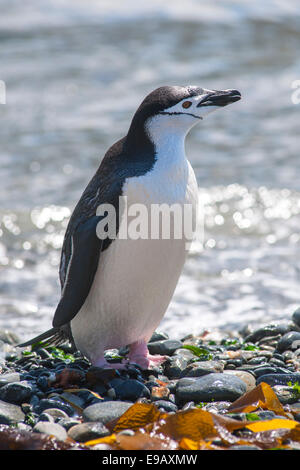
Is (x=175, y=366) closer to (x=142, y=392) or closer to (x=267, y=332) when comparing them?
(x=142, y=392)

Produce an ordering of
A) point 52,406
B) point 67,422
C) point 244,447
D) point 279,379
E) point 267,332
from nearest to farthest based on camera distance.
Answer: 1. point 244,447
2. point 67,422
3. point 52,406
4. point 279,379
5. point 267,332

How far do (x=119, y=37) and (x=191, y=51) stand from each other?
1.83 m

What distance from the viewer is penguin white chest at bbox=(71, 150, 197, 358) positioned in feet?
14.5

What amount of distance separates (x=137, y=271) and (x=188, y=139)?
865cm

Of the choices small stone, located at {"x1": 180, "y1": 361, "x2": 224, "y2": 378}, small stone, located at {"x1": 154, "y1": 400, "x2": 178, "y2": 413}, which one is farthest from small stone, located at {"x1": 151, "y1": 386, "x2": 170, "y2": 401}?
small stone, located at {"x1": 180, "y1": 361, "x2": 224, "y2": 378}

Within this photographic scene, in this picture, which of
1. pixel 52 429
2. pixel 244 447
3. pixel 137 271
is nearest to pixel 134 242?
pixel 137 271

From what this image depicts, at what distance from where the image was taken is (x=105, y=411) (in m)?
3.89

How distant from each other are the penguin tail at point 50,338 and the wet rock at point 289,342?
1499mm

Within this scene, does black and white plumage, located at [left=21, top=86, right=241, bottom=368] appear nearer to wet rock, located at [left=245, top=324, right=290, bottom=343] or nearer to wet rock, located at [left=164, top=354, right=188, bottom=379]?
wet rock, located at [left=164, top=354, right=188, bottom=379]

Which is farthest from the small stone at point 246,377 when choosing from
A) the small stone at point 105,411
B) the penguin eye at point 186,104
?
the penguin eye at point 186,104

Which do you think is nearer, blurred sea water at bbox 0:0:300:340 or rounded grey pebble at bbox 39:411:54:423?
rounded grey pebble at bbox 39:411:54:423

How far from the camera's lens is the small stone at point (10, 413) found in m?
3.91

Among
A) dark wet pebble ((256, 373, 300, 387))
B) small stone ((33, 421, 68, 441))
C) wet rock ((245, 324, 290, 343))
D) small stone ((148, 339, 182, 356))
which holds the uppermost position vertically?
small stone ((33, 421, 68, 441))

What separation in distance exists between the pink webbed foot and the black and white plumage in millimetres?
13
